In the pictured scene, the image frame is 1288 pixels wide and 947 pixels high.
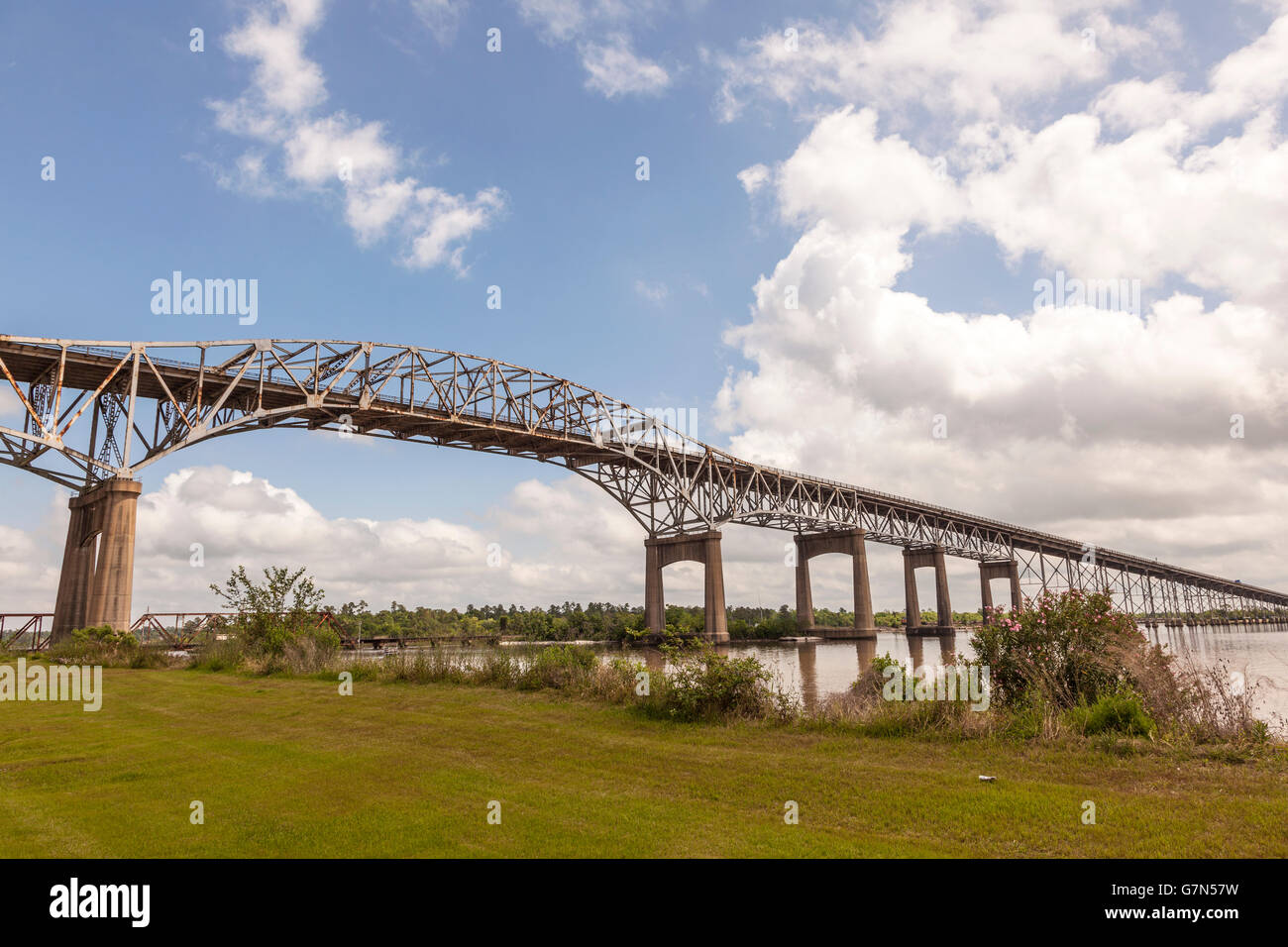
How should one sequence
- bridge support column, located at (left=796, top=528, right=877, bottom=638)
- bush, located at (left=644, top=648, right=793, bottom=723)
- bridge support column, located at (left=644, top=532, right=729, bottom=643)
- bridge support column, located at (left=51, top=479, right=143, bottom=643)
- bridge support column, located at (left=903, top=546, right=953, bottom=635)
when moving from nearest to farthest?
1. bush, located at (left=644, top=648, right=793, bottom=723)
2. bridge support column, located at (left=51, top=479, right=143, bottom=643)
3. bridge support column, located at (left=644, top=532, right=729, bottom=643)
4. bridge support column, located at (left=796, top=528, right=877, bottom=638)
5. bridge support column, located at (left=903, top=546, right=953, bottom=635)

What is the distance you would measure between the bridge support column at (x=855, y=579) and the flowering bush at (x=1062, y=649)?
75068 millimetres

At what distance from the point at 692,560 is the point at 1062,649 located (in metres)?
62.3

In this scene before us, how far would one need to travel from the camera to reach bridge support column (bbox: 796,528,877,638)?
3474 inches

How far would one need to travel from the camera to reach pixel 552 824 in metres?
7.86

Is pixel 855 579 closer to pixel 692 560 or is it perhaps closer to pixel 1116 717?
pixel 692 560

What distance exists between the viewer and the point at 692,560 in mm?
76188

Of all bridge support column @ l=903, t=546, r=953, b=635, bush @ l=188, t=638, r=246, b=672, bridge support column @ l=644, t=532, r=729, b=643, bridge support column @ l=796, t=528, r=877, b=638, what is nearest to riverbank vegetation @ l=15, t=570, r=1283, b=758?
bush @ l=188, t=638, r=246, b=672

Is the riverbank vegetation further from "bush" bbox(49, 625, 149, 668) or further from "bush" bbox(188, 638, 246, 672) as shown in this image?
"bush" bbox(49, 625, 149, 668)

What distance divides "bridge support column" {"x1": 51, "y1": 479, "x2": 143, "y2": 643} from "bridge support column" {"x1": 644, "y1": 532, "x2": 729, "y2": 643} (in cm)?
4716

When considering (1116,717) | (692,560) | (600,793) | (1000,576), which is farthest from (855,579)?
(600,793)

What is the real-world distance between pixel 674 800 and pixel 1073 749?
6.17 m

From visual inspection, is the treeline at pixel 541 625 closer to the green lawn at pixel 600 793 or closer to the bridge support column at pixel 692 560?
the bridge support column at pixel 692 560
